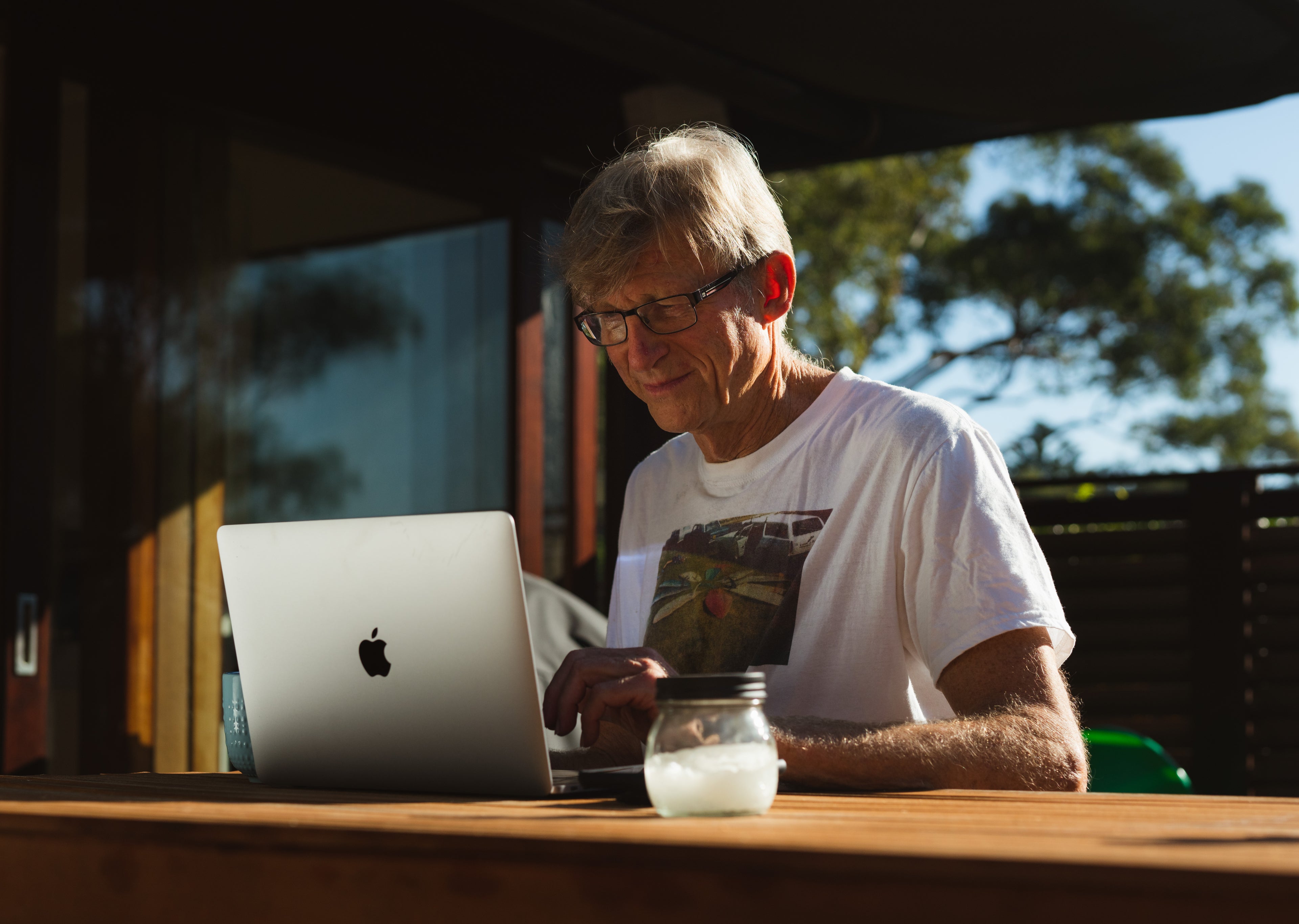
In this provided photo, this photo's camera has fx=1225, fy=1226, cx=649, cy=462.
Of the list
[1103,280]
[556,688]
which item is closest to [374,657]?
[556,688]

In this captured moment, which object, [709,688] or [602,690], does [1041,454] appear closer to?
[602,690]

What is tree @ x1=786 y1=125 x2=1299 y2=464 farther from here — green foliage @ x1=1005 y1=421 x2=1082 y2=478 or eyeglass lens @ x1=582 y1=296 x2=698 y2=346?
eyeglass lens @ x1=582 y1=296 x2=698 y2=346

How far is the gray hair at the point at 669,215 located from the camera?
5.83 ft

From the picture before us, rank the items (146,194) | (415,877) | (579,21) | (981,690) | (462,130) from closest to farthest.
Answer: (415,877) → (981,690) → (579,21) → (146,194) → (462,130)

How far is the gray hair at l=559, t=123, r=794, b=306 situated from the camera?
1778 millimetres

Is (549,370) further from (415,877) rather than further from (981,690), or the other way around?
(415,877)

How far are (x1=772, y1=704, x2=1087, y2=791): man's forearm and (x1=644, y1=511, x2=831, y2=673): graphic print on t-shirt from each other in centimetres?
40

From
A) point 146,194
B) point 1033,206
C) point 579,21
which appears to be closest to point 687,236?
point 579,21

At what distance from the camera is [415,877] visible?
0.76m

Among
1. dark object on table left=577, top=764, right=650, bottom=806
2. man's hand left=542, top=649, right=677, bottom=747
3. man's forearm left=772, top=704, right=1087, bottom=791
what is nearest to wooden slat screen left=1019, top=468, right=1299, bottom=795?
man's forearm left=772, top=704, right=1087, bottom=791

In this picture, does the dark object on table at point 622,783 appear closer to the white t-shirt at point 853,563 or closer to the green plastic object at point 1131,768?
the white t-shirt at point 853,563

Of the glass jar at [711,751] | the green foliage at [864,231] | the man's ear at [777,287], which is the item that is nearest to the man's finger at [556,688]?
the glass jar at [711,751]

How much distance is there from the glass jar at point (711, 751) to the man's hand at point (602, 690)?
284 mm

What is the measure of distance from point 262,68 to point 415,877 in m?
3.35
